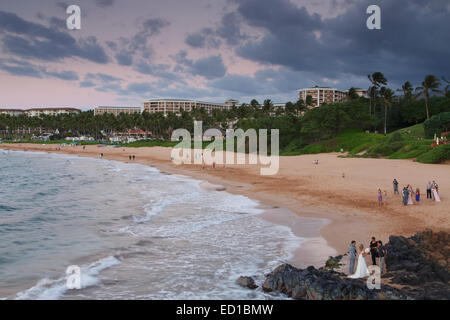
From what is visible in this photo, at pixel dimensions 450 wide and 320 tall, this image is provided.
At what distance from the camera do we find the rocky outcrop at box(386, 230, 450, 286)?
30.6 ft

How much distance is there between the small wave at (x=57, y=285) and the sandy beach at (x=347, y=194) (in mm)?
7782

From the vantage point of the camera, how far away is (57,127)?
527ft

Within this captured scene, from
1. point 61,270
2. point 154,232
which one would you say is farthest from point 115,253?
point 154,232

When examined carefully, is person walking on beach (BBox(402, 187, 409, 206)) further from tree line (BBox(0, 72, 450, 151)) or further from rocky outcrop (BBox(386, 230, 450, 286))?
tree line (BBox(0, 72, 450, 151))

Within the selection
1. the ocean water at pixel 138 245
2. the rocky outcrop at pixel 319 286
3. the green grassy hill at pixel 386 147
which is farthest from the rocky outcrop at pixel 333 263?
the green grassy hill at pixel 386 147

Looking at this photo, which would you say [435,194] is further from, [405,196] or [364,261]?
[364,261]

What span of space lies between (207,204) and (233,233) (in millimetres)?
7115

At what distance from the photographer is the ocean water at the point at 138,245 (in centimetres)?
1016

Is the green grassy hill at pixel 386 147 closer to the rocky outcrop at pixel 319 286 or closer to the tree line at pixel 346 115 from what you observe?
the tree line at pixel 346 115

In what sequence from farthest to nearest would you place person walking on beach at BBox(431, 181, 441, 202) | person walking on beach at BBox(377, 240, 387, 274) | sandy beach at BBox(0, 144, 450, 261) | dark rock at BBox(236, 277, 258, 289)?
person walking on beach at BBox(431, 181, 441, 202), sandy beach at BBox(0, 144, 450, 261), person walking on beach at BBox(377, 240, 387, 274), dark rock at BBox(236, 277, 258, 289)

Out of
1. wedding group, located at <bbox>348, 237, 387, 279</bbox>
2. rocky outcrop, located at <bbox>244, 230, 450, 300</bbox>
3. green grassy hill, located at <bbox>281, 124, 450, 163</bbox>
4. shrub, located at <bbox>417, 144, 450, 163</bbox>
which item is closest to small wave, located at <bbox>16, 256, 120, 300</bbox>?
rocky outcrop, located at <bbox>244, 230, 450, 300</bbox>

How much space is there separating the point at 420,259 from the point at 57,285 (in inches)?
443

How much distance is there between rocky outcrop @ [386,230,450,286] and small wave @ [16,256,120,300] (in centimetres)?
925
